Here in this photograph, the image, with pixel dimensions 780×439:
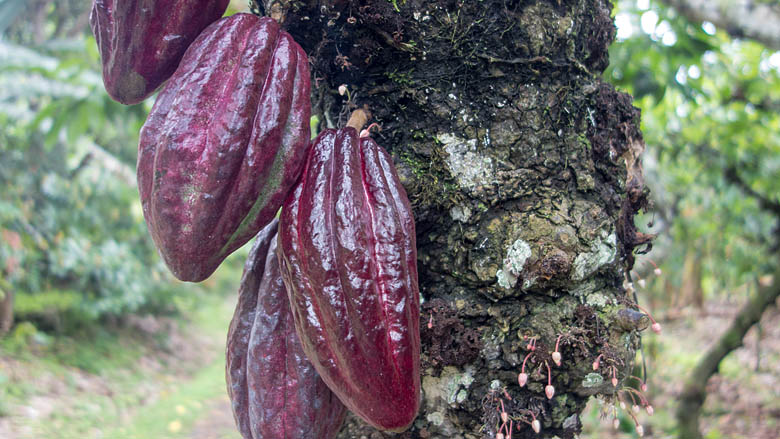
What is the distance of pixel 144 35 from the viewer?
1.01 metres

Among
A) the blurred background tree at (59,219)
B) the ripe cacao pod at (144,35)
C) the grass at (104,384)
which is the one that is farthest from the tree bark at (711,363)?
the blurred background tree at (59,219)

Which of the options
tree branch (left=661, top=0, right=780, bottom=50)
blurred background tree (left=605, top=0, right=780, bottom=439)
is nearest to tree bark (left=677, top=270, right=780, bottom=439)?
blurred background tree (left=605, top=0, right=780, bottom=439)

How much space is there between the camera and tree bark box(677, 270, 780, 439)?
353cm

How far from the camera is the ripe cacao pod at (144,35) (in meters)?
1.00

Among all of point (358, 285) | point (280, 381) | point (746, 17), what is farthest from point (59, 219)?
point (746, 17)

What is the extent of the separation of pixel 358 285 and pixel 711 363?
3.69 metres

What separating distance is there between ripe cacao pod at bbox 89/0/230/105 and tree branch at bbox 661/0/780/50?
2.17 m

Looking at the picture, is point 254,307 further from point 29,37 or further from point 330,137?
point 29,37

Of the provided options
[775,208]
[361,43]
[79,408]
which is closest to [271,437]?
[361,43]

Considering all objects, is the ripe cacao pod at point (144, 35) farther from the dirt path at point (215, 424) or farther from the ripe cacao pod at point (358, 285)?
the dirt path at point (215, 424)

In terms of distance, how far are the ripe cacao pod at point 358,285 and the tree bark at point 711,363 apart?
3.49 metres

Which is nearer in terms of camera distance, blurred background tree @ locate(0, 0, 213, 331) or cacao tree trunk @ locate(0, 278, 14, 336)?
blurred background tree @ locate(0, 0, 213, 331)

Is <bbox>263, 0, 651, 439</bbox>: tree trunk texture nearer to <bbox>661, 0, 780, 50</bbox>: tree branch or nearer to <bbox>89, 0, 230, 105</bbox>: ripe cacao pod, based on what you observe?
<bbox>89, 0, 230, 105</bbox>: ripe cacao pod

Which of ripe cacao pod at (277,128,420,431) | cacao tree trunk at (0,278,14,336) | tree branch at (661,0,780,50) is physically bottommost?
cacao tree trunk at (0,278,14,336)
